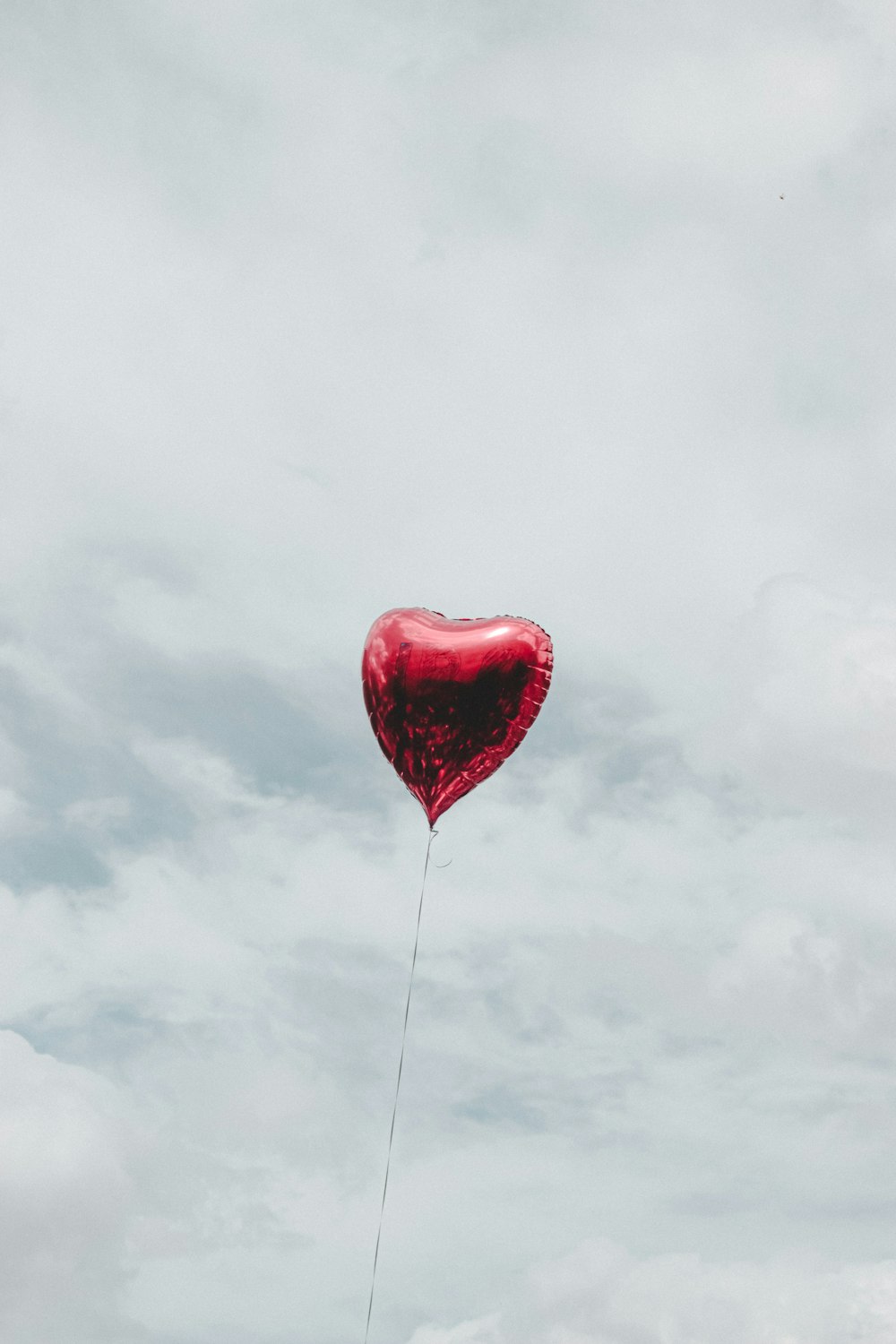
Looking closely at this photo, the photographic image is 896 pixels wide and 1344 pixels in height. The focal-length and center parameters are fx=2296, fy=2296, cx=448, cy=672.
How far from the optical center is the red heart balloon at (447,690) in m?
55.3

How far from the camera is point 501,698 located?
55.7 metres

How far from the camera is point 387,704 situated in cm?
5566

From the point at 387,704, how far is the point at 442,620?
2.55 m

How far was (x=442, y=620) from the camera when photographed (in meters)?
56.4

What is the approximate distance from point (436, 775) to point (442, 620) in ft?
12.5

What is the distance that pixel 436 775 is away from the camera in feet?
184

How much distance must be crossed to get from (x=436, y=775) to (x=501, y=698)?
2.52 m

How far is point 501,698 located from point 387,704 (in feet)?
9.06

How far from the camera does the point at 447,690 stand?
181 ft

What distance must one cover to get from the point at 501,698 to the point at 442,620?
2.51 m

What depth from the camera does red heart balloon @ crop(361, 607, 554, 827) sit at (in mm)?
55281

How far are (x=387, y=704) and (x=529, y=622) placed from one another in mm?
4029

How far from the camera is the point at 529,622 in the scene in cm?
5625

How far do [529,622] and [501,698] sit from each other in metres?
2.07
